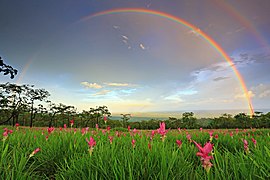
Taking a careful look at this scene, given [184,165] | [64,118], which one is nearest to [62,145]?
[184,165]

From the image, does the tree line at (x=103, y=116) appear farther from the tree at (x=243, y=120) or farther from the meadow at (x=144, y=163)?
the meadow at (x=144, y=163)

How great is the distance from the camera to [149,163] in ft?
7.38

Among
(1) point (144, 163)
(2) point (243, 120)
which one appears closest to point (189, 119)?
(2) point (243, 120)

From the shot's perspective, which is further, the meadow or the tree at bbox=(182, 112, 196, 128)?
the tree at bbox=(182, 112, 196, 128)

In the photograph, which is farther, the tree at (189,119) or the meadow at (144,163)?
the tree at (189,119)

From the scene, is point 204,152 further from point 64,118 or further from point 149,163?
point 64,118

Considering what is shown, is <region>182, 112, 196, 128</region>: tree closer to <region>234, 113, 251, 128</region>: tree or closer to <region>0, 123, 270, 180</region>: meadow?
<region>234, 113, 251, 128</region>: tree

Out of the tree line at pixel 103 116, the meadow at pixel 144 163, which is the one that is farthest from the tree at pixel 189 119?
the meadow at pixel 144 163

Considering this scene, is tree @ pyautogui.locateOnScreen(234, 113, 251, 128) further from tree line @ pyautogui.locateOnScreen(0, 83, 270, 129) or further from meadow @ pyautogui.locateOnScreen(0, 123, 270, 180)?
meadow @ pyautogui.locateOnScreen(0, 123, 270, 180)

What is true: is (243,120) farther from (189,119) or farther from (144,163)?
(144,163)

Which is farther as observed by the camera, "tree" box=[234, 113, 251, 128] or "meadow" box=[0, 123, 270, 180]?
"tree" box=[234, 113, 251, 128]

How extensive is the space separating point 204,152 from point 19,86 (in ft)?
110

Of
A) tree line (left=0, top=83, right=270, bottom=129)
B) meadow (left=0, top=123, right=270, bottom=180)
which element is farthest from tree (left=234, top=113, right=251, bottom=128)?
meadow (left=0, top=123, right=270, bottom=180)

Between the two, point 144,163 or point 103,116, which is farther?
point 103,116
